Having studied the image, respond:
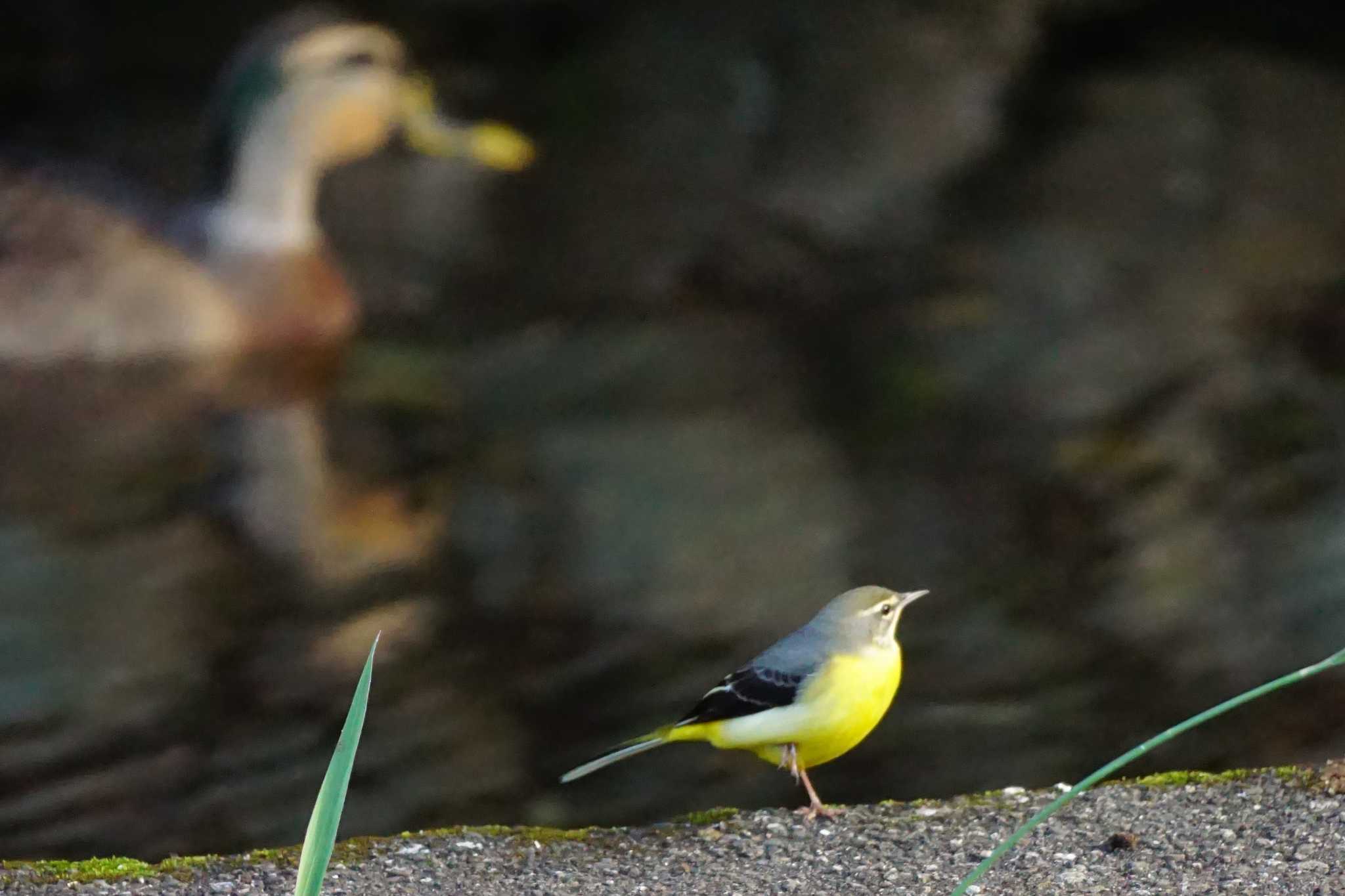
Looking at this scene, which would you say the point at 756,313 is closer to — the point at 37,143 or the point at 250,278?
the point at 250,278

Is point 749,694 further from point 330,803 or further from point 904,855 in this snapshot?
point 330,803

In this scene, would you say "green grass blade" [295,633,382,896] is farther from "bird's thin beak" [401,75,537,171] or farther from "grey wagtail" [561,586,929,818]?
"bird's thin beak" [401,75,537,171]

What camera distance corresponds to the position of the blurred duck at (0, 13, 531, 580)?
495cm

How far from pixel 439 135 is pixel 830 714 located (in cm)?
411

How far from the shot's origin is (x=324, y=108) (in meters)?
5.95

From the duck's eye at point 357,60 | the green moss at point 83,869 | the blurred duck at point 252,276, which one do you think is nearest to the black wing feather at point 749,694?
the green moss at point 83,869

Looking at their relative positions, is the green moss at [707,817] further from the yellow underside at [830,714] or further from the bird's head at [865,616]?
the bird's head at [865,616]

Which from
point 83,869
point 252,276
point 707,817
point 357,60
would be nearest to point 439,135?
point 357,60

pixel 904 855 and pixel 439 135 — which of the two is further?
pixel 439 135

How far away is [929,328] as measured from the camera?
589cm

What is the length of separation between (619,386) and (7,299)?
1.74 m

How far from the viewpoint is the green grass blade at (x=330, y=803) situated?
1.68m

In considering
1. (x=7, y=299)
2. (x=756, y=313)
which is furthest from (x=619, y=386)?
(x=7, y=299)

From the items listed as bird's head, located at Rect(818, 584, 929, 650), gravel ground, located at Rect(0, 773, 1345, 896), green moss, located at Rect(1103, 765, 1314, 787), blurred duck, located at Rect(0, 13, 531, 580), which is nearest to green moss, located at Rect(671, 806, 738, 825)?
gravel ground, located at Rect(0, 773, 1345, 896)
